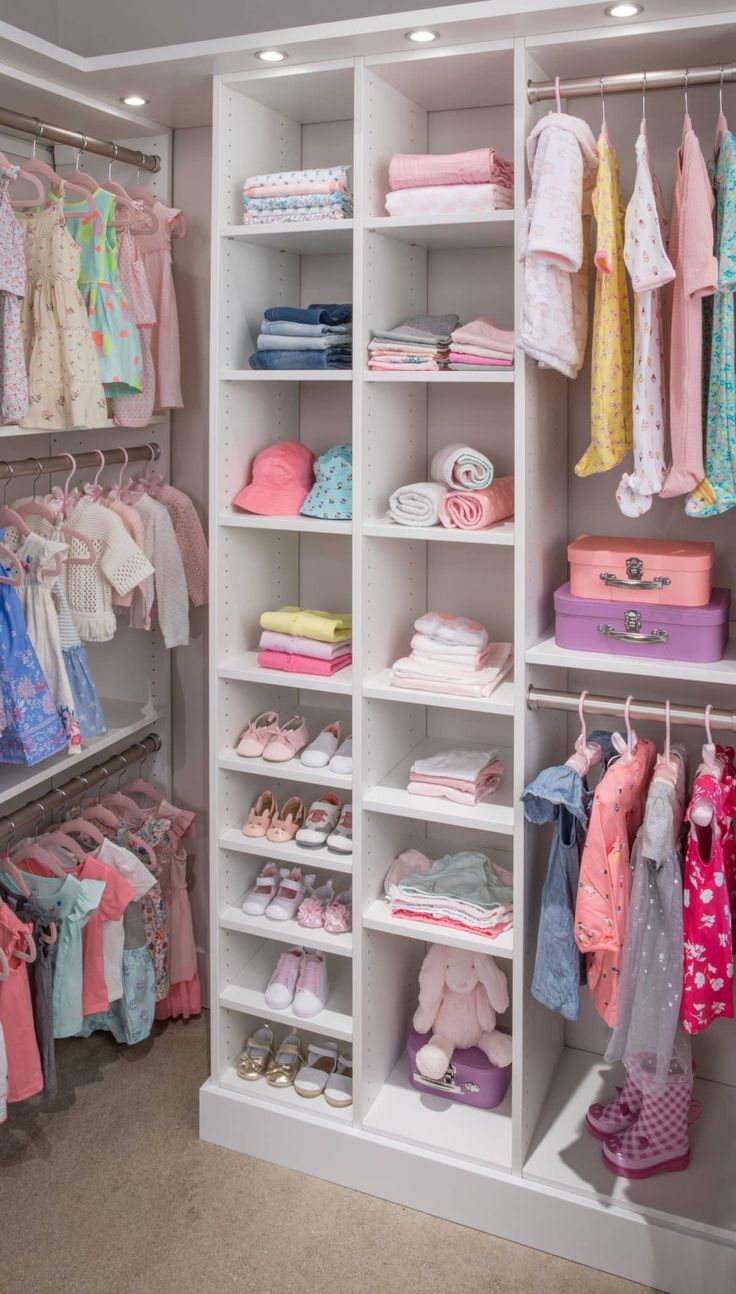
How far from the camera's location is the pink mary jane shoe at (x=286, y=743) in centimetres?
266

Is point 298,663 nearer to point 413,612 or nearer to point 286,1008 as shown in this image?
point 413,612

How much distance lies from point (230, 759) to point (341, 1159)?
958mm

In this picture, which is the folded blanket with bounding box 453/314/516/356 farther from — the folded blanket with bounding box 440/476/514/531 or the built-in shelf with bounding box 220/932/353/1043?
the built-in shelf with bounding box 220/932/353/1043

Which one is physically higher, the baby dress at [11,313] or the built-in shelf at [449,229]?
the built-in shelf at [449,229]

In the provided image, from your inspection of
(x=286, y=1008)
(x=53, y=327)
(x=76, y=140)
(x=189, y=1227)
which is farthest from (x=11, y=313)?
(x=189, y=1227)

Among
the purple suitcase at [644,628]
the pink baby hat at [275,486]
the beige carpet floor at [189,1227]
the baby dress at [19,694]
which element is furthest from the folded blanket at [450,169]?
the beige carpet floor at [189,1227]

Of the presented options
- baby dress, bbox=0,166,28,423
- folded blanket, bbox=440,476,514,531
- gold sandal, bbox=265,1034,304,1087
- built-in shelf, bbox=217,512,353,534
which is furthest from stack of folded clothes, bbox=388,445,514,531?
gold sandal, bbox=265,1034,304,1087

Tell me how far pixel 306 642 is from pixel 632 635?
2.51ft

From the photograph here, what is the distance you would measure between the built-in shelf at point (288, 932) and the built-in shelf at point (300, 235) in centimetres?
139

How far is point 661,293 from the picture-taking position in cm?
230

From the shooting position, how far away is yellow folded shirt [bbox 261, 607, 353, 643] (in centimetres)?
259

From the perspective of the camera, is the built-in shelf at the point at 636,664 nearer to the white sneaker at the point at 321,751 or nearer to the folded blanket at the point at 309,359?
the white sneaker at the point at 321,751

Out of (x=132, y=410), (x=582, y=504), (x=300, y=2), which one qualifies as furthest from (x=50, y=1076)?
(x=300, y=2)

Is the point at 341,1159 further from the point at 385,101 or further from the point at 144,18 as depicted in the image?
the point at 144,18
